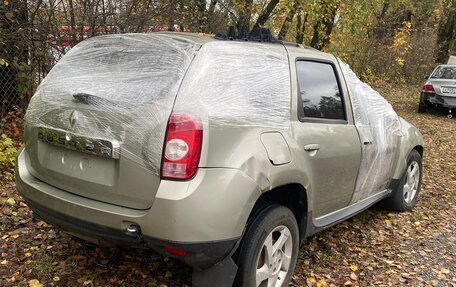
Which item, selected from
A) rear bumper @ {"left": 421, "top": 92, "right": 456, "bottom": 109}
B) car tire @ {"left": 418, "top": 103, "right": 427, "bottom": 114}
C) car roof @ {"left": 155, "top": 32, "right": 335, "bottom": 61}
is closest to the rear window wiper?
car roof @ {"left": 155, "top": 32, "right": 335, "bottom": 61}

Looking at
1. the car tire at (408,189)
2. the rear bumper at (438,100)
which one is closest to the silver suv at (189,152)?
the car tire at (408,189)

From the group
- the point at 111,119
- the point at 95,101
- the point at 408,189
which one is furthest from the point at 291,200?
the point at 408,189

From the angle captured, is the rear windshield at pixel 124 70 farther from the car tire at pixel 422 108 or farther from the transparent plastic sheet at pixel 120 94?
the car tire at pixel 422 108

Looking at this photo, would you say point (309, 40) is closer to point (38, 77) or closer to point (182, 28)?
point (182, 28)

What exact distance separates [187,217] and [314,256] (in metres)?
1.90

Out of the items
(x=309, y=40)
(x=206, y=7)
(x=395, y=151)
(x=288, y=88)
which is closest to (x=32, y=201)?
(x=288, y=88)

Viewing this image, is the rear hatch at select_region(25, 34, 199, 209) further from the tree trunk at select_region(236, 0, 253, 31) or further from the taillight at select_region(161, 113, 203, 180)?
the tree trunk at select_region(236, 0, 253, 31)

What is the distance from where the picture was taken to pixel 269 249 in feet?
9.43

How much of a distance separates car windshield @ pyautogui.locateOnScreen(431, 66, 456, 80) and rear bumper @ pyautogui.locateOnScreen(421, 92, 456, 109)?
61 cm

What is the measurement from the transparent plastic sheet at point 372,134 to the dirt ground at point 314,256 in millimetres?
524

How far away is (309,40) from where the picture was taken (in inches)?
565

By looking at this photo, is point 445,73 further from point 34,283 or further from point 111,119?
point 34,283

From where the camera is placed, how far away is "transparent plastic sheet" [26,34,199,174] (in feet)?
7.97

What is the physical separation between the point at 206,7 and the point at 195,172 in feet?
25.4
